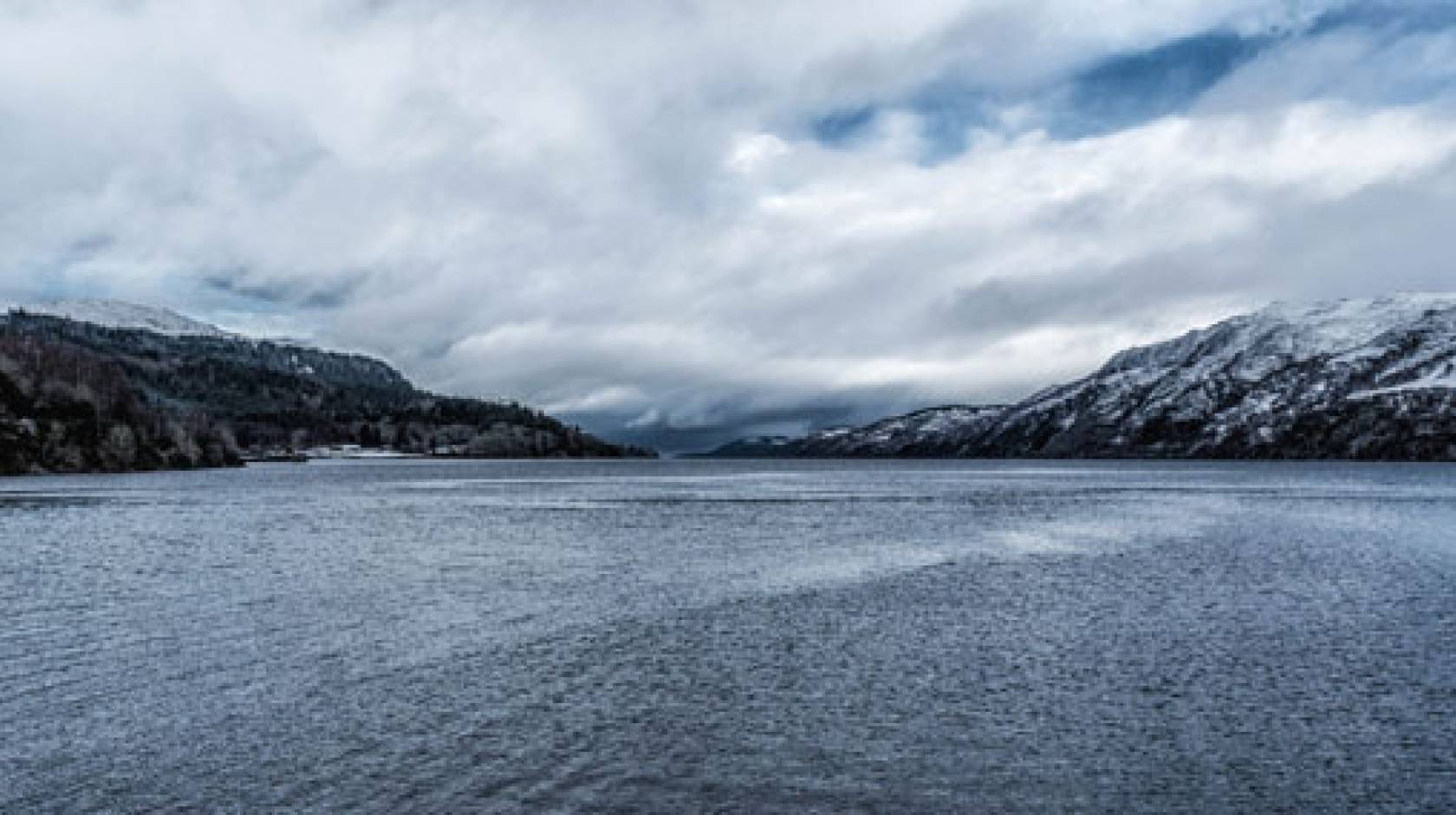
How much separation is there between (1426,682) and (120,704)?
42644mm

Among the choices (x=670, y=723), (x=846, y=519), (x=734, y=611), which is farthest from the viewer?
(x=846, y=519)

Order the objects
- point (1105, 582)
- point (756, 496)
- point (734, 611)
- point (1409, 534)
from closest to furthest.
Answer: point (734, 611) < point (1105, 582) < point (1409, 534) < point (756, 496)

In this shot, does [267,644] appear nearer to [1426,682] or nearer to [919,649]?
[919,649]

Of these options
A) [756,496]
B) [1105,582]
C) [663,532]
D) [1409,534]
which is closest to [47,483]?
[756,496]

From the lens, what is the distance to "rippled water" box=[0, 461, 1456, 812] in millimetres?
24703

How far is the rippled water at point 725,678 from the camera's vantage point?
24703 mm

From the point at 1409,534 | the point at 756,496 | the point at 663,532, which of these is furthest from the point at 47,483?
the point at 1409,534

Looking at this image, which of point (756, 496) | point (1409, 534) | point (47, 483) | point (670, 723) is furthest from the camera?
point (47, 483)

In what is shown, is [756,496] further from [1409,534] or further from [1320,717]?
[1320,717]

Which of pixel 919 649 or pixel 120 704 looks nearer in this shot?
pixel 120 704

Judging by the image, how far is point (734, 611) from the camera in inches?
1973

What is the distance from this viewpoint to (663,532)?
9525 cm

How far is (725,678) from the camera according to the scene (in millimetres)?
36000

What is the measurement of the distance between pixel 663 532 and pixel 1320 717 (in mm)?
68995
